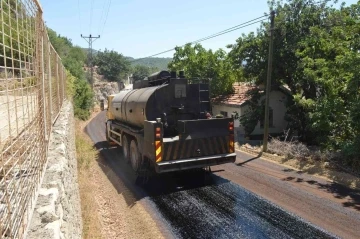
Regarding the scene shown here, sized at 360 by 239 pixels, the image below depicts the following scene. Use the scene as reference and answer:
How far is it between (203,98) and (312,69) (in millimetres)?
7463

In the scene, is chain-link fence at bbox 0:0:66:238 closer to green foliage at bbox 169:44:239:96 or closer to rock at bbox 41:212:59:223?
rock at bbox 41:212:59:223

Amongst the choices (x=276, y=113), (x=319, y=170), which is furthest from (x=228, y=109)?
(x=319, y=170)

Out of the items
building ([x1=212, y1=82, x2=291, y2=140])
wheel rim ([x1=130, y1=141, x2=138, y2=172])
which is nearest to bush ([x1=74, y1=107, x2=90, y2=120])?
building ([x1=212, y1=82, x2=291, y2=140])

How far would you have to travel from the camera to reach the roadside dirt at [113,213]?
614cm

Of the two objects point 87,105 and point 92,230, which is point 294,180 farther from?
point 87,105

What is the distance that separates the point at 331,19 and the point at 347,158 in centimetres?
875

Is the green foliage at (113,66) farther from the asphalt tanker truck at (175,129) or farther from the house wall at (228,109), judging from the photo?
the asphalt tanker truck at (175,129)

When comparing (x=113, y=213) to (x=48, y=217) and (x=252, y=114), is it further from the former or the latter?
(x=252, y=114)

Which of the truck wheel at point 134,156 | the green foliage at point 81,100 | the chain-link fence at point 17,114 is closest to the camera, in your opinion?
the chain-link fence at point 17,114

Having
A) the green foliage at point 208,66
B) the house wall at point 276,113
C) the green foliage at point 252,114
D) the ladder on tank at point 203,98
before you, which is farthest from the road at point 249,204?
the green foliage at point 208,66

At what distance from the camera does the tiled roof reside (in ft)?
66.7

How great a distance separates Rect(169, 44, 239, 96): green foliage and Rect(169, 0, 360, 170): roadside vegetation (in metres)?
0.08

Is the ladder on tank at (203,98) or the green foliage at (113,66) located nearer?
the ladder on tank at (203,98)

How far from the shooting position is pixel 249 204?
7.50 metres
